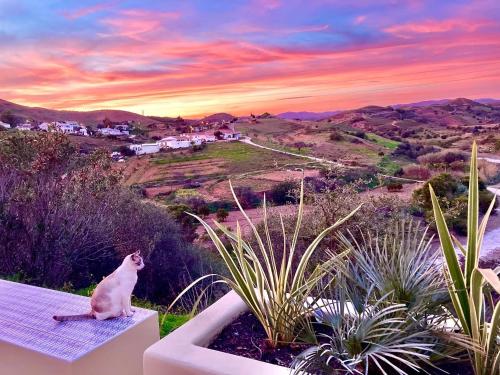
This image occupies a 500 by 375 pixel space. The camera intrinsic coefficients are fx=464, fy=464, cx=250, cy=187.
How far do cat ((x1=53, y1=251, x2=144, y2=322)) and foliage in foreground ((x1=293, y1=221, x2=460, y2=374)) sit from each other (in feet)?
2.97

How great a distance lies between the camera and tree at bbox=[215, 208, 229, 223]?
17.9 feet

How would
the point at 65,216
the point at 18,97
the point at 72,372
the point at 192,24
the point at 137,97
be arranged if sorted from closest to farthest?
the point at 72,372 < the point at 65,216 < the point at 192,24 < the point at 18,97 < the point at 137,97

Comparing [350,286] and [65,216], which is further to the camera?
[65,216]

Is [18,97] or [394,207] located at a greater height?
[18,97]

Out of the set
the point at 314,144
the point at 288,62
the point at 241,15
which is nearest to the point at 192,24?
the point at 241,15

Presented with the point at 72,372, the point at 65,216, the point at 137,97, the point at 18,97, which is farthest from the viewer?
the point at 137,97

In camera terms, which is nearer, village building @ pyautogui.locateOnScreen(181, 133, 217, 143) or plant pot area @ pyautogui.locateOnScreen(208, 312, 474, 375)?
plant pot area @ pyautogui.locateOnScreen(208, 312, 474, 375)

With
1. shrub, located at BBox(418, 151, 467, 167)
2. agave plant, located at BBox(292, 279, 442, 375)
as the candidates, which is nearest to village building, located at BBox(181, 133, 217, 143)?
shrub, located at BBox(418, 151, 467, 167)

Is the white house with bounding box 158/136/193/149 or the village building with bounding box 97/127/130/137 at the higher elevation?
the village building with bounding box 97/127/130/137

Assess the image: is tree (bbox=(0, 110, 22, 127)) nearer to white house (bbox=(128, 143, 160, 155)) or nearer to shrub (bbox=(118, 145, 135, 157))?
shrub (bbox=(118, 145, 135, 157))

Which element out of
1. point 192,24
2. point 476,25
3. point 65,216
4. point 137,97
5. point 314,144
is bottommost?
point 65,216

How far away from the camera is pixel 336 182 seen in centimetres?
578

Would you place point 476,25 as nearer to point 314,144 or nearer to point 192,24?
point 314,144

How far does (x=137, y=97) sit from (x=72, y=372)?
19.3 feet
